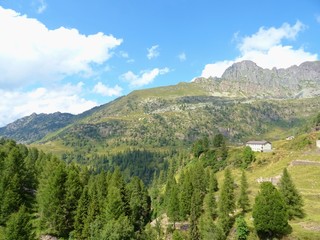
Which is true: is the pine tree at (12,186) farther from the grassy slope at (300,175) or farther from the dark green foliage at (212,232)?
the grassy slope at (300,175)

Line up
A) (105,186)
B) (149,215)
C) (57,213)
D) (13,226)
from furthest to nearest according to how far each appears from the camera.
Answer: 1. (149,215)
2. (105,186)
3. (57,213)
4. (13,226)

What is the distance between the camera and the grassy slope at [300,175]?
76250 millimetres

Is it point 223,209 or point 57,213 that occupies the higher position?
point 57,213

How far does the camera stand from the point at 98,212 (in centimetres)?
8856

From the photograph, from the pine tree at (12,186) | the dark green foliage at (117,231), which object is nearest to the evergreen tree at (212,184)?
the dark green foliage at (117,231)

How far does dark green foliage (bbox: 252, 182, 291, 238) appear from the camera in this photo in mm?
72875

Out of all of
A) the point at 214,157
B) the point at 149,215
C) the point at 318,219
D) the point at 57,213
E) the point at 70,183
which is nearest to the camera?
the point at 318,219

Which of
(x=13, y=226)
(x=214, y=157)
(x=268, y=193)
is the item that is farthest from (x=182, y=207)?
(x=214, y=157)

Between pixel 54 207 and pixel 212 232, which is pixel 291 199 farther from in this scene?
pixel 54 207

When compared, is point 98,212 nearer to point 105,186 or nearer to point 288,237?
point 105,186

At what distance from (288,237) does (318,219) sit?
12801mm

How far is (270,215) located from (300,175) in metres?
53.1

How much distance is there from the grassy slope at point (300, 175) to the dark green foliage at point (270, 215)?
299 cm

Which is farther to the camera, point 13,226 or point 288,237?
point 288,237
